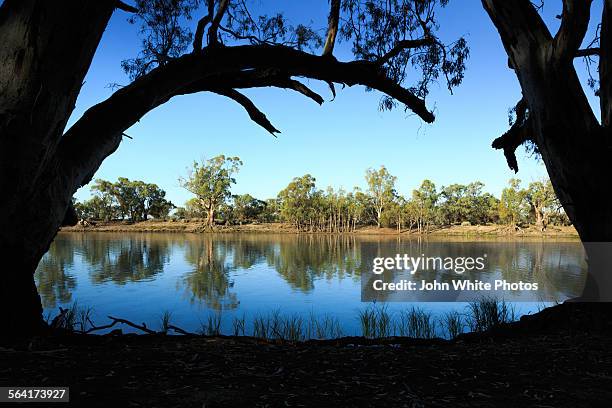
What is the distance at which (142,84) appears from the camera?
3334 millimetres

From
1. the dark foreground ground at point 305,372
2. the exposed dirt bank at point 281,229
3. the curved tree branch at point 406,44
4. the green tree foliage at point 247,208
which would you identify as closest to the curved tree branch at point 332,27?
the curved tree branch at point 406,44

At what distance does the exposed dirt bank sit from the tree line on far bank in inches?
38.0

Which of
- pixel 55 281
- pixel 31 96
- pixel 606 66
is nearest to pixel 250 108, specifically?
pixel 31 96

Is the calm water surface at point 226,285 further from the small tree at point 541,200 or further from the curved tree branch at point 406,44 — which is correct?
the small tree at point 541,200

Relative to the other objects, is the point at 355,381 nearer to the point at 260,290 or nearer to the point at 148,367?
the point at 148,367

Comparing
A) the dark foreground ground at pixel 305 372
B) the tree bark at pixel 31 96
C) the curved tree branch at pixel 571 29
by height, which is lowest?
the dark foreground ground at pixel 305 372

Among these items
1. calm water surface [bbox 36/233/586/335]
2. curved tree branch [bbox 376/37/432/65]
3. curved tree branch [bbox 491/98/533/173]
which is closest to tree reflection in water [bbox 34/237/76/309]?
calm water surface [bbox 36/233/586/335]

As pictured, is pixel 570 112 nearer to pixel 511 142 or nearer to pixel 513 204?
pixel 511 142

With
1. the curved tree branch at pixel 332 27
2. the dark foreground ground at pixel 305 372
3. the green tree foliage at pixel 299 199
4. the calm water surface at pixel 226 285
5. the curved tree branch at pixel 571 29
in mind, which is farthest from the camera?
the green tree foliage at pixel 299 199

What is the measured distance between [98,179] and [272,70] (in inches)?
2361

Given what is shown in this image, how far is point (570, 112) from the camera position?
3361 millimetres

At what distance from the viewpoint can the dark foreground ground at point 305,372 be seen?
1772 millimetres

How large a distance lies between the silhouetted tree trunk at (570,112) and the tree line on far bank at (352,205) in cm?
4397

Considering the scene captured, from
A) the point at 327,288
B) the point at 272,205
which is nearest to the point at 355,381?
the point at 327,288
